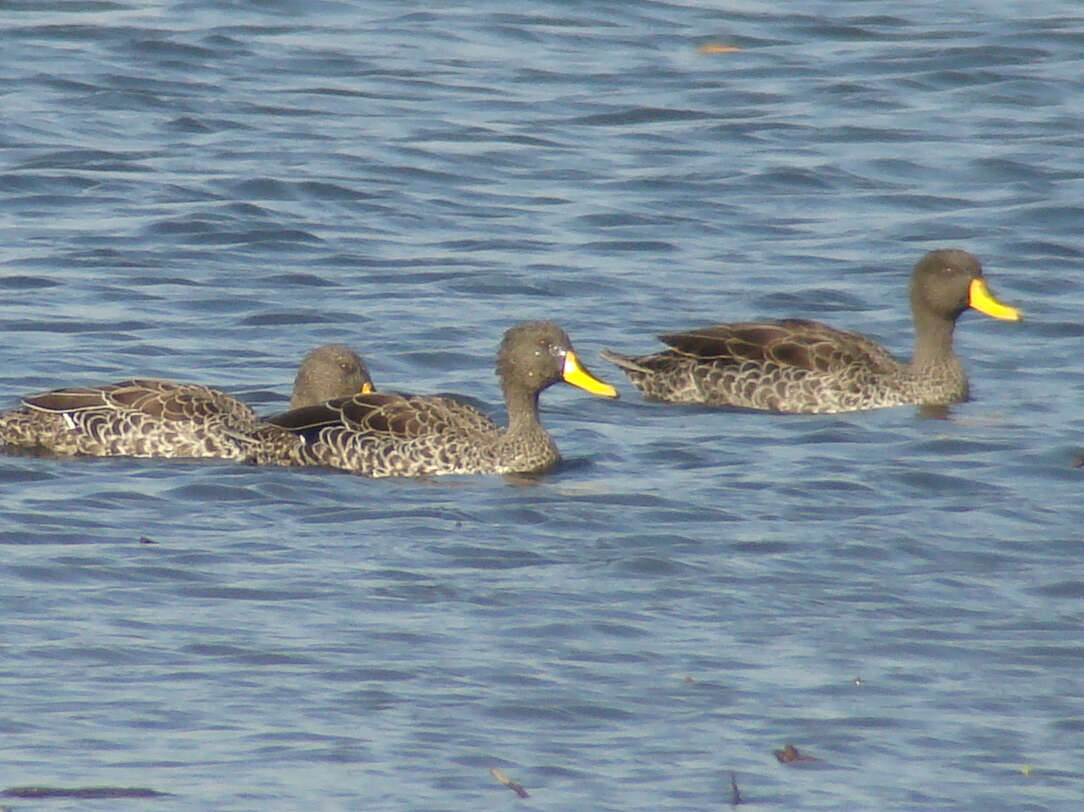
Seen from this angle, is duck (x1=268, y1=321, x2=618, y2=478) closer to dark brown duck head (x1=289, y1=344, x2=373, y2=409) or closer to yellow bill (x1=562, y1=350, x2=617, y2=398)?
yellow bill (x1=562, y1=350, x2=617, y2=398)

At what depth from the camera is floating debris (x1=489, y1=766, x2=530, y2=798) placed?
7.58 metres

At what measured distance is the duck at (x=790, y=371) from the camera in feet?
44.3

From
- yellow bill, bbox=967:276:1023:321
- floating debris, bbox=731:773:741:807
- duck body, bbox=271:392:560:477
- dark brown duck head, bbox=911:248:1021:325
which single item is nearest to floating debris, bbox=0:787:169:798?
floating debris, bbox=731:773:741:807

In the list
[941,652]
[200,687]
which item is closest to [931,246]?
[941,652]

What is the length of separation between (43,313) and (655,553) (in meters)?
5.72

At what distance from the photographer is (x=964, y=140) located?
20297mm

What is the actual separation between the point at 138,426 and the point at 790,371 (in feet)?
12.0

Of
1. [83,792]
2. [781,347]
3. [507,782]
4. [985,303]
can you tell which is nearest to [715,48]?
[985,303]

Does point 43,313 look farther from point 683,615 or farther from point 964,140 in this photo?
point 964,140

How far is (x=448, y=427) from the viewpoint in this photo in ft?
39.3

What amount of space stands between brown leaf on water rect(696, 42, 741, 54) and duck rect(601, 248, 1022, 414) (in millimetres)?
9431

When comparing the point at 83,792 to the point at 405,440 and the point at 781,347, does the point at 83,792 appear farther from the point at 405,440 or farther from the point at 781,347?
the point at 781,347

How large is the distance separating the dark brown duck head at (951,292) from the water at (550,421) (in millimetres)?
471

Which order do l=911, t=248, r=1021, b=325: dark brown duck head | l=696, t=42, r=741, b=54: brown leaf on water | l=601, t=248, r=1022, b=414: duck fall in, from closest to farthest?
1. l=601, t=248, r=1022, b=414: duck
2. l=911, t=248, r=1021, b=325: dark brown duck head
3. l=696, t=42, r=741, b=54: brown leaf on water
